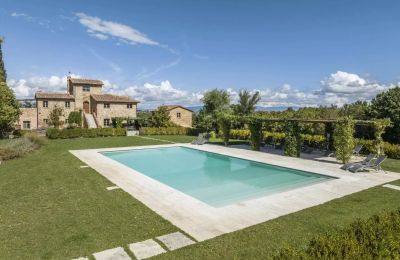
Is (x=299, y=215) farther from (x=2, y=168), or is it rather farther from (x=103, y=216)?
(x=2, y=168)

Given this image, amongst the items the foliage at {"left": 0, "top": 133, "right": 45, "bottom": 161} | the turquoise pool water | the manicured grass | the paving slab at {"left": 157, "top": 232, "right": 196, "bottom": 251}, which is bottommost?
the turquoise pool water

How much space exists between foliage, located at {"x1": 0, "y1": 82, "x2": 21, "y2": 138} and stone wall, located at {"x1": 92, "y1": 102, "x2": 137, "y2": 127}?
1165 cm

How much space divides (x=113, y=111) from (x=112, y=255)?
40.7 m

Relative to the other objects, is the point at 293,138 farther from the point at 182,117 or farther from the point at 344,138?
the point at 182,117

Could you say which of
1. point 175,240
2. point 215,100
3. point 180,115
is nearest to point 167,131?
point 215,100

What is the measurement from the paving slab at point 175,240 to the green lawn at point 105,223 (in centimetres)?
26

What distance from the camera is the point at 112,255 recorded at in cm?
637

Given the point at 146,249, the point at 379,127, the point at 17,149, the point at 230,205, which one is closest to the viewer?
the point at 146,249

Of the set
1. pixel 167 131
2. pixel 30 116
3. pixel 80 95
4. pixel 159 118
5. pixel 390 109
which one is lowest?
pixel 167 131

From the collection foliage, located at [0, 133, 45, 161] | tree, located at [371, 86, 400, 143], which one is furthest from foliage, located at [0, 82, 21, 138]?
tree, located at [371, 86, 400, 143]

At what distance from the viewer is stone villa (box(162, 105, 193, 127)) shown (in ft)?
159

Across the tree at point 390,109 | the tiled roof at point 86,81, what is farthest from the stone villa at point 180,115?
the tree at point 390,109

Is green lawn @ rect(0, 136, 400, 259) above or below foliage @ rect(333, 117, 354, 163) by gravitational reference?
below

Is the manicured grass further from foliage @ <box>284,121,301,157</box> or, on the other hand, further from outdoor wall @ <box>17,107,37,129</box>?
outdoor wall @ <box>17,107,37,129</box>
